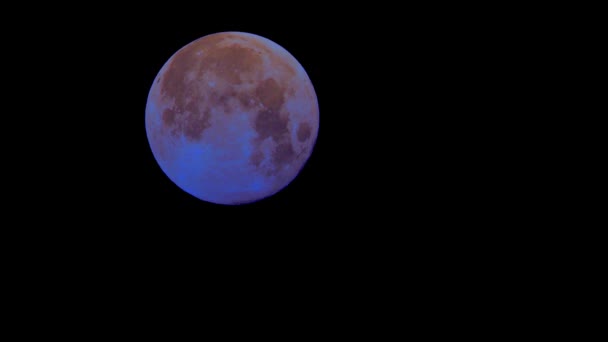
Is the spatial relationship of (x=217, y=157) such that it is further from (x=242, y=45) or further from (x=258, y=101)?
(x=242, y=45)

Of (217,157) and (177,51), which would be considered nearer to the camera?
(217,157)

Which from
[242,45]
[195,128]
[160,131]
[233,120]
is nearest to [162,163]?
[160,131]

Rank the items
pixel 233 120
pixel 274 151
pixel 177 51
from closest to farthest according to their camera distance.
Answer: pixel 233 120 → pixel 274 151 → pixel 177 51

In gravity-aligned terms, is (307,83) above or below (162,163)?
above

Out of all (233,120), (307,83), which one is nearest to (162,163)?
(233,120)

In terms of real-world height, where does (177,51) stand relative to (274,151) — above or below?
above

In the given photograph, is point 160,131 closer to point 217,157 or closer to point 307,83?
point 217,157

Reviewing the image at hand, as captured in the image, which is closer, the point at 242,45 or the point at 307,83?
the point at 242,45

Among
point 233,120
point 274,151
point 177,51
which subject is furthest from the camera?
point 177,51

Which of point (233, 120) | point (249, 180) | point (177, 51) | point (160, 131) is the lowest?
point (249, 180)
